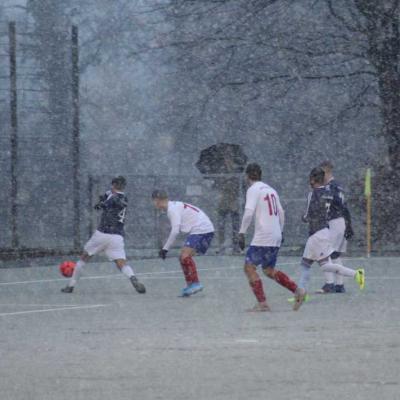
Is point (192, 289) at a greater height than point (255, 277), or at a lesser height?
lesser

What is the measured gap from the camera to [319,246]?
15.4 m

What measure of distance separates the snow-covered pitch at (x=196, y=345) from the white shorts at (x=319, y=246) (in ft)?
1.87

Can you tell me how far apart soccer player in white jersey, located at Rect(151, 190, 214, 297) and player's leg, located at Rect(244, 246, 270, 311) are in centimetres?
209

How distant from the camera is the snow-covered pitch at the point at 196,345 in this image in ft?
27.0

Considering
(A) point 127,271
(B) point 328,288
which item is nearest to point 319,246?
(B) point 328,288

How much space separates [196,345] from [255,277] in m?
3.72

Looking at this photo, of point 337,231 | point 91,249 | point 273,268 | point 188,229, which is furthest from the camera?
point 91,249

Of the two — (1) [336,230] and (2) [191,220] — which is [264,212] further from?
(1) [336,230]

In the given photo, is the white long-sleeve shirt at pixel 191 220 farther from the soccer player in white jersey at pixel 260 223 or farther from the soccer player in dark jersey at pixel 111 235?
the soccer player in white jersey at pixel 260 223

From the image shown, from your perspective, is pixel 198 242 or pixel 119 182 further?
pixel 119 182

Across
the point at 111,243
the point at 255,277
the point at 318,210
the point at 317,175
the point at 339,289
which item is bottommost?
the point at 339,289

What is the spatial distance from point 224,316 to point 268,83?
60.8ft

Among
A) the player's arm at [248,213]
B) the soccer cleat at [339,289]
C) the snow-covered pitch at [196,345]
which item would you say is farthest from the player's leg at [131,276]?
the player's arm at [248,213]

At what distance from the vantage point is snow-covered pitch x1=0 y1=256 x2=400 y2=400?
8227mm
